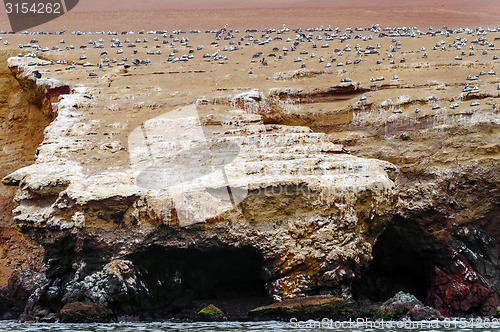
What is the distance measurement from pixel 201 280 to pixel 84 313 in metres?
4.93

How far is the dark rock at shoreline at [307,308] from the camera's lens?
20.9m

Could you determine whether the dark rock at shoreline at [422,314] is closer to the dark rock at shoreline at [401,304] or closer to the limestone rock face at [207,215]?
the dark rock at shoreline at [401,304]

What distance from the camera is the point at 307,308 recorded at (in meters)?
20.9

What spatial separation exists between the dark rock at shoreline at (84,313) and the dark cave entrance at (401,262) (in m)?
9.30

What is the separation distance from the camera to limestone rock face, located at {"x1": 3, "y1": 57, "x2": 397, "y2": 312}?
21922mm

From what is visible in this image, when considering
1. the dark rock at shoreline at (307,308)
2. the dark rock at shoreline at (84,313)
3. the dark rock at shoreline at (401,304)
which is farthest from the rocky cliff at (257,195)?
the dark rock at shoreline at (401,304)

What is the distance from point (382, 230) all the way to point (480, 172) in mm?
4222


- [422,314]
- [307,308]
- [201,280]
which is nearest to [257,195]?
[307,308]

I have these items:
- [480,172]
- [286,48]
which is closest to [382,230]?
[480,172]

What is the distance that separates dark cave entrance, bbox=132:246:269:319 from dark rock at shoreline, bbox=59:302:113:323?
5.49 ft

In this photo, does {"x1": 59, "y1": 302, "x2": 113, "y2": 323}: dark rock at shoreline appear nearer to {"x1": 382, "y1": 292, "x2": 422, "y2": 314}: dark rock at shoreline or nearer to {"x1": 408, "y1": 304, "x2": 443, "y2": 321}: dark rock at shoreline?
{"x1": 382, "y1": 292, "x2": 422, "y2": 314}: dark rock at shoreline

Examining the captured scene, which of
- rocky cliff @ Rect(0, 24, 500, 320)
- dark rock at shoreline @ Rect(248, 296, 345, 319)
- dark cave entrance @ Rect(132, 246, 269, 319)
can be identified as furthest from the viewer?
dark cave entrance @ Rect(132, 246, 269, 319)

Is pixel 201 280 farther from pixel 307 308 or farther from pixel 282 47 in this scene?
pixel 282 47

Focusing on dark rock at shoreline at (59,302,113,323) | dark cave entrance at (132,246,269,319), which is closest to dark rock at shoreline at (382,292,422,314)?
dark cave entrance at (132,246,269,319)
